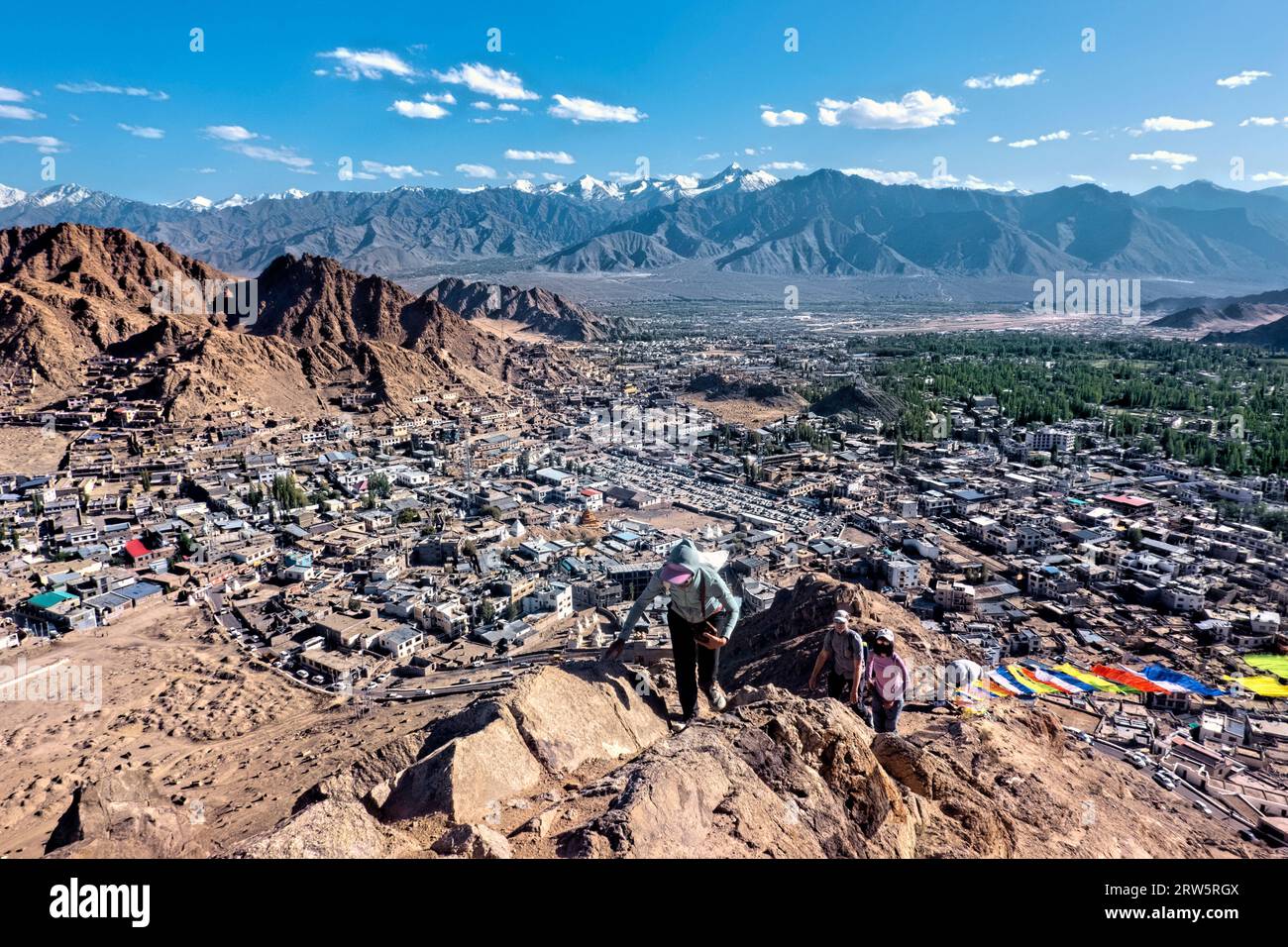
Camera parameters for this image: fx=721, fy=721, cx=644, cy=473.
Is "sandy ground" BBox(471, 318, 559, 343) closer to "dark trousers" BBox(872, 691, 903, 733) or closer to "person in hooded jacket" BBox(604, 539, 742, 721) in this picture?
"dark trousers" BBox(872, 691, 903, 733)

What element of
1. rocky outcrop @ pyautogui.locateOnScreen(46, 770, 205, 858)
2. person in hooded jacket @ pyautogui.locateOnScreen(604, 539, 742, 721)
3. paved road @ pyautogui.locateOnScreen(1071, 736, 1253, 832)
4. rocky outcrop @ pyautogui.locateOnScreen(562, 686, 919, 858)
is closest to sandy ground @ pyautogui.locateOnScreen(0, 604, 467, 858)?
rocky outcrop @ pyautogui.locateOnScreen(46, 770, 205, 858)

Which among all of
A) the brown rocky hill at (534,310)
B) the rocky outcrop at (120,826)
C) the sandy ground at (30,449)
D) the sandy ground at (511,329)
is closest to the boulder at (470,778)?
the rocky outcrop at (120,826)

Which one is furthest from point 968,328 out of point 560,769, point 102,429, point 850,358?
point 560,769

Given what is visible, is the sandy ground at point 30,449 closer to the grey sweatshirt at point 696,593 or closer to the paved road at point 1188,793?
the grey sweatshirt at point 696,593

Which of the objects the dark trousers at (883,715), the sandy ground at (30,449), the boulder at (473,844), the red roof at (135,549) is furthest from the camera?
the sandy ground at (30,449)

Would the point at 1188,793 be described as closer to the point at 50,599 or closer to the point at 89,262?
the point at 50,599

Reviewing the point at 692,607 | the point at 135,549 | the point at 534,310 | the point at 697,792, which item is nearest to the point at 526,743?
the point at 692,607

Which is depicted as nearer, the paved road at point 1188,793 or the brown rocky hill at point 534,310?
the paved road at point 1188,793

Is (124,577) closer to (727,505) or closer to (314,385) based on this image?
(727,505)
